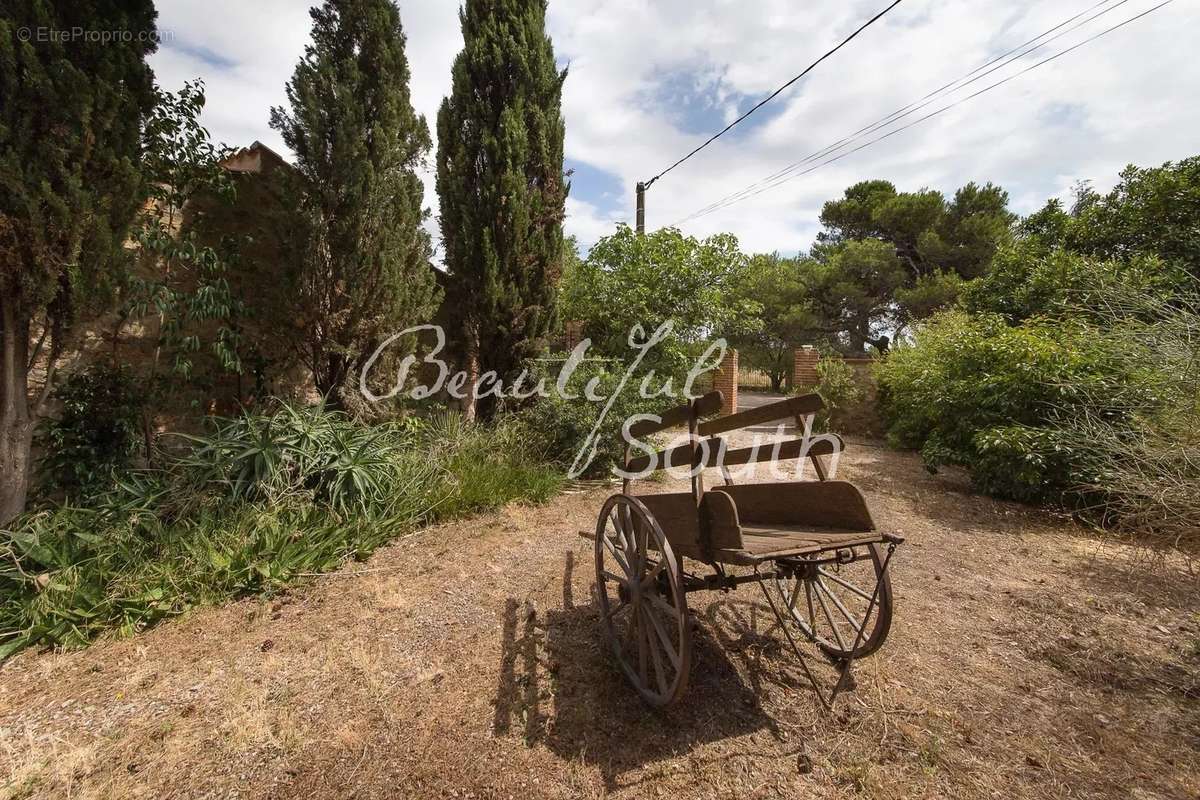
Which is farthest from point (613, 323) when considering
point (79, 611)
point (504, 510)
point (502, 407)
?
point (79, 611)

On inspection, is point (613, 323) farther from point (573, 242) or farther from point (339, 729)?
point (573, 242)

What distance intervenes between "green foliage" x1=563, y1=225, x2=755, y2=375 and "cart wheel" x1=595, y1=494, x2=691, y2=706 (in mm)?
5833

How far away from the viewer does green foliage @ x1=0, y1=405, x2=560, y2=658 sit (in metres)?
2.56

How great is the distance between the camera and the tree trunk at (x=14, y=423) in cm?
305

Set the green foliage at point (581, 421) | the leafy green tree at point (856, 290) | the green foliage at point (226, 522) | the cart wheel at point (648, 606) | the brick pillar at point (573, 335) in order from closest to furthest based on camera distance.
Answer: the cart wheel at point (648, 606)
the green foliage at point (226, 522)
the green foliage at point (581, 421)
the brick pillar at point (573, 335)
the leafy green tree at point (856, 290)

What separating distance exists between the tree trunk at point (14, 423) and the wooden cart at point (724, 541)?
4.00m

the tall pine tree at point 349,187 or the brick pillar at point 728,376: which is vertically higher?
the tall pine tree at point 349,187

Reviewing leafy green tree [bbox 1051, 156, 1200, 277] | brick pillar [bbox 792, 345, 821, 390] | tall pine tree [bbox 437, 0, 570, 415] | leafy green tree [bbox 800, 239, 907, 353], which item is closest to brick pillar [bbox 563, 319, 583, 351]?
tall pine tree [bbox 437, 0, 570, 415]

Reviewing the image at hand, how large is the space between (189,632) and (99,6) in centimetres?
414

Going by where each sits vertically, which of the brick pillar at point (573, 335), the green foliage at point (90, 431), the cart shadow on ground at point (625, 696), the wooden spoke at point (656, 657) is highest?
the brick pillar at point (573, 335)

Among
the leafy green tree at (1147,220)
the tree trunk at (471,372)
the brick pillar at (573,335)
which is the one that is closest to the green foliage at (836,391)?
the leafy green tree at (1147,220)

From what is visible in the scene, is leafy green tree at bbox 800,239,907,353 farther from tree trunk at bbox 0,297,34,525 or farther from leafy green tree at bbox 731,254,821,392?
tree trunk at bbox 0,297,34,525

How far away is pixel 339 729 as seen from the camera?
1.87 meters

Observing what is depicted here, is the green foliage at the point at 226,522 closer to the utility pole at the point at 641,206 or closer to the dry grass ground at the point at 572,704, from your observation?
the dry grass ground at the point at 572,704
